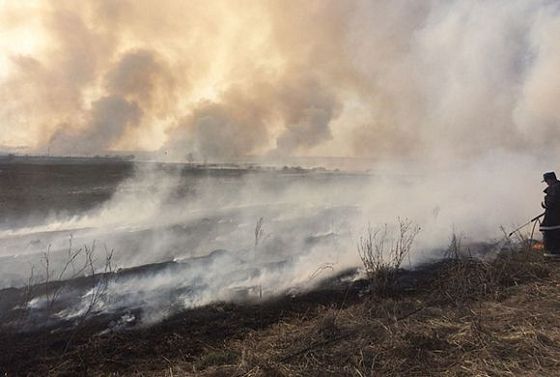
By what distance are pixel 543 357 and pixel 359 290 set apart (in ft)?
17.3

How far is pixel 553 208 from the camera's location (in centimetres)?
1113

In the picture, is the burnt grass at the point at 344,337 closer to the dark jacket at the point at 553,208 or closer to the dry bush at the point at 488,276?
the dry bush at the point at 488,276

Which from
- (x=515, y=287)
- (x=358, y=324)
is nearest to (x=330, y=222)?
(x=515, y=287)

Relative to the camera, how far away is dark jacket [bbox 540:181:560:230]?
11.0 meters

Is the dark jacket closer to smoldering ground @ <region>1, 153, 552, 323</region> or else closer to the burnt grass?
the burnt grass

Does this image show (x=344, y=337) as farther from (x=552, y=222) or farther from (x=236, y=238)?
(x=236, y=238)

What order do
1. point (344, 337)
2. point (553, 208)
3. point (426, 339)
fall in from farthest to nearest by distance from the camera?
point (553, 208) → point (344, 337) → point (426, 339)

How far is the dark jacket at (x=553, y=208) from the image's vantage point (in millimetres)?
11016

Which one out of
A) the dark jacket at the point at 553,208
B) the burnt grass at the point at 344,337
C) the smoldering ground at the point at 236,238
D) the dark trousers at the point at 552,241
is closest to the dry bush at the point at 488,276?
the burnt grass at the point at 344,337

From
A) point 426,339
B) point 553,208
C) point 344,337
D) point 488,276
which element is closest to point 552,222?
point 553,208

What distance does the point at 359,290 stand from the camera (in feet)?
33.9

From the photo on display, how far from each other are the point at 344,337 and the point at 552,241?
313 inches

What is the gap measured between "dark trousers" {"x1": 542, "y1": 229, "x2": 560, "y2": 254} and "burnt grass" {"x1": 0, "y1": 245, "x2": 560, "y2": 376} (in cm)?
111

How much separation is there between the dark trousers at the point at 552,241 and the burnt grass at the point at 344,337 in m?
1.11
